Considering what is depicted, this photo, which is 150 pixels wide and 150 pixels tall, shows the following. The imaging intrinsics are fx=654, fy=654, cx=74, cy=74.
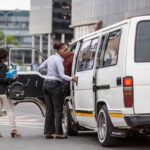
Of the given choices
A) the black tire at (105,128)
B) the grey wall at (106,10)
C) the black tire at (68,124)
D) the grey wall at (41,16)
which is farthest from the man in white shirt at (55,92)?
the grey wall at (41,16)

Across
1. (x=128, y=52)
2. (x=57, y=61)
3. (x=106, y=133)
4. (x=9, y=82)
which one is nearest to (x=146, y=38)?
(x=128, y=52)

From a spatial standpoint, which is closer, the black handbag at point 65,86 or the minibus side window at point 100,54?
the minibus side window at point 100,54

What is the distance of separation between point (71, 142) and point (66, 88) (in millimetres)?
1411

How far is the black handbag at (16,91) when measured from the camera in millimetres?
12594

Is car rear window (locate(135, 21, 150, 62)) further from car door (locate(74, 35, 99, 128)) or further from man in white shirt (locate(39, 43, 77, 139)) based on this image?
man in white shirt (locate(39, 43, 77, 139))

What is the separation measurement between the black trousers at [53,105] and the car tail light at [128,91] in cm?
295

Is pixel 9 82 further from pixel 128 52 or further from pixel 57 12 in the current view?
pixel 57 12

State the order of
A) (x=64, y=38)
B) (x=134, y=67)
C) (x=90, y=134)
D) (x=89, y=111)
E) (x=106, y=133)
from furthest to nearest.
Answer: (x=64, y=38) < (x=90, y=134) < (x=89, y=111) < (x=106, y=133) < (x=134, y=67)

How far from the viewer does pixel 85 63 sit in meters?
11.7

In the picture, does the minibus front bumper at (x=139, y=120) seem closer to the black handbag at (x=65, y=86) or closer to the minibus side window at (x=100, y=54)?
the minibus side window at (x=100, y=54)

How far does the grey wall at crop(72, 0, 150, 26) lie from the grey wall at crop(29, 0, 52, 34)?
198 ft

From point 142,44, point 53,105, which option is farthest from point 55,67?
point 142,44

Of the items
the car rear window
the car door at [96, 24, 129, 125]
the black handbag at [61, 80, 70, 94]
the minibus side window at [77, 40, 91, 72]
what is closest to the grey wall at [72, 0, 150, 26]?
the black handbag at [61, 80, 70, 94]

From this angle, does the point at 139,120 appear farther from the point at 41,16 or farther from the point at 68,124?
the point at 41,16
